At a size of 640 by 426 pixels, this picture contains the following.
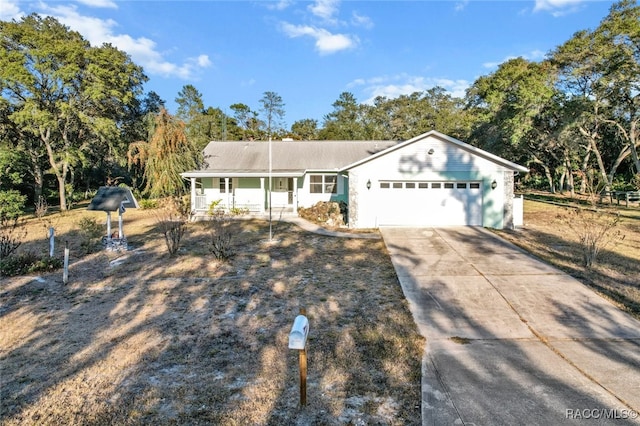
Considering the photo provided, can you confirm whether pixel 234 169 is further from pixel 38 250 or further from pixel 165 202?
pixel 38 250

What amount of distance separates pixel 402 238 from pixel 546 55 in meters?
24.7

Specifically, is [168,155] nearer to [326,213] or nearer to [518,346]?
[326,213]

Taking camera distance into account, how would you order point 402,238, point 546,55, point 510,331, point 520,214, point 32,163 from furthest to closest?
point 546,55
point 32,163
point 520,214
point 402,238
point 510,331

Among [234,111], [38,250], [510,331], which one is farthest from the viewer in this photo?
[234,111]

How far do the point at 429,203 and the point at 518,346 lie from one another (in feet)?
34.4

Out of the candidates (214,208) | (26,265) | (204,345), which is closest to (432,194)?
(214,208)

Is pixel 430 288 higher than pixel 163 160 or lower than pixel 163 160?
lower

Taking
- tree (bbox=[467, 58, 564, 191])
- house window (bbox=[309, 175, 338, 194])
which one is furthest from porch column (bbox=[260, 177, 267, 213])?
tree (bbox=[467, 58, 564, 191])

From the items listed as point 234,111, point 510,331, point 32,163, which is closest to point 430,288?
point 510,331

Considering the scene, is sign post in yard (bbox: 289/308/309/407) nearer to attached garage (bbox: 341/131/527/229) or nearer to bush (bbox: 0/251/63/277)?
bush (bbox: 0/251/63/277)

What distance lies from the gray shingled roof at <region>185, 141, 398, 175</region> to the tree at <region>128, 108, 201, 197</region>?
1.18 meters

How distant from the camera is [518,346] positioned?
5.08 meters

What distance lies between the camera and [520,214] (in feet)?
48.8

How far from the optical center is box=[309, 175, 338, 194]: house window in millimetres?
20109
